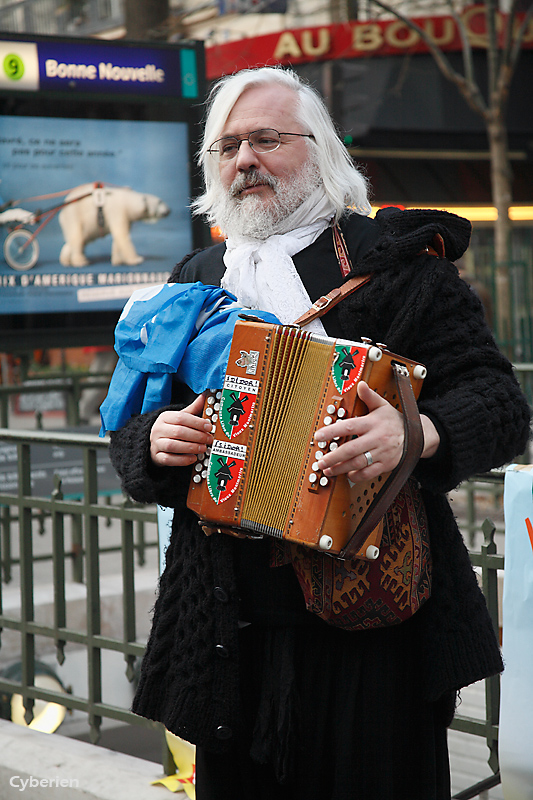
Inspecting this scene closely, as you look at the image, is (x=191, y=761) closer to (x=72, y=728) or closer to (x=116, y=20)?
(x=72, y=728)

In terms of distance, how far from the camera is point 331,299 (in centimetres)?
191

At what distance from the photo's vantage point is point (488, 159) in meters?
17.3

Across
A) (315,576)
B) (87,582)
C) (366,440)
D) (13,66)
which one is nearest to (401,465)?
(366,440)

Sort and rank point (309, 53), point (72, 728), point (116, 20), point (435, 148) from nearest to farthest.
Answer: point (72, 728) → point (309, 53) → point (435, 148) → point (116, 20)

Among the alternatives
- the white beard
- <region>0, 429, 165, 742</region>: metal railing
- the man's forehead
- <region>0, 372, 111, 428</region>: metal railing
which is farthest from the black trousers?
<region>0, 372, 111, 428</region>: metal railing

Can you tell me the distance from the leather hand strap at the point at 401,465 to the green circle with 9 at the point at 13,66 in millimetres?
4495

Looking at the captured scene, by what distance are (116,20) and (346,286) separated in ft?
76.8

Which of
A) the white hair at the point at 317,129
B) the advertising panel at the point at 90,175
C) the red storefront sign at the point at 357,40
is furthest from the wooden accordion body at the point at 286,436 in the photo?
the red storefront sign at the point at 357,40

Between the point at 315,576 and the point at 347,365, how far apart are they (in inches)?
17.9

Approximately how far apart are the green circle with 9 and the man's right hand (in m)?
4.21

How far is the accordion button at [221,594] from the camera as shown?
1.91 m

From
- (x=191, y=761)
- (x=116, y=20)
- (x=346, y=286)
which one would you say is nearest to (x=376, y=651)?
(x=346, y=286)

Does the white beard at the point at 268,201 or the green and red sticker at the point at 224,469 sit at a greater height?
the white beard at the point at 268,201

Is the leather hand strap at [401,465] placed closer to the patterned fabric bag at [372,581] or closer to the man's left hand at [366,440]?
the man's left hand at [366,440]
